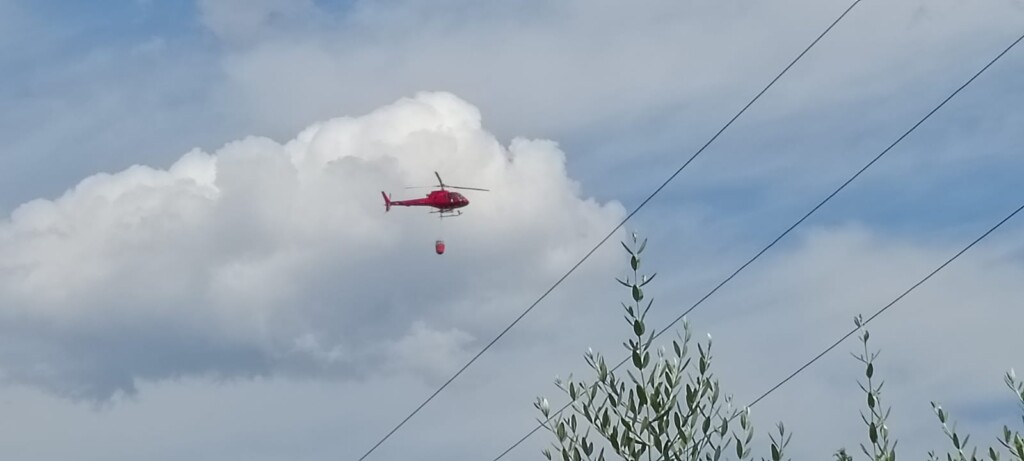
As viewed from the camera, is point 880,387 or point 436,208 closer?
point 880,387

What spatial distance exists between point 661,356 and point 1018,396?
605 cm

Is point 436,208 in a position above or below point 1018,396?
above

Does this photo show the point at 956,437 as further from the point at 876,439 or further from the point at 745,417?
the point at 745,417

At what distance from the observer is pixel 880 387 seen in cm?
2578

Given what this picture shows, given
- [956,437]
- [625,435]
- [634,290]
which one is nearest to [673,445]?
[625,435]

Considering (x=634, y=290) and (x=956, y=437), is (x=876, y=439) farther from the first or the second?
(x=634, y=290)

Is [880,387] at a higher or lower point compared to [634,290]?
lower

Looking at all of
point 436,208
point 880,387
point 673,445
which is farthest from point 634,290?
point 436,208

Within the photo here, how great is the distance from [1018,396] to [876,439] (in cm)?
272

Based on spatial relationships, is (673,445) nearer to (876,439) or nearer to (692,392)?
(692,392)

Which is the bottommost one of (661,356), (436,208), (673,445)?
(673,445)

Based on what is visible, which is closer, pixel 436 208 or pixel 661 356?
pixel 661 356

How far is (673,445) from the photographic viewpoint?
81.1 feet

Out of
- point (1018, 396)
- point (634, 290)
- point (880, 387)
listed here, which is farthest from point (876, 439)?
point (634, 290)
